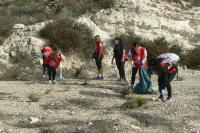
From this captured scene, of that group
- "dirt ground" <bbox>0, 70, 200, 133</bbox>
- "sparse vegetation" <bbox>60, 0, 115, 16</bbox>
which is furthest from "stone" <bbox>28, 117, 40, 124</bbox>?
"sparse vegetation" <bbox>60, 0, 115, 16</bbox>

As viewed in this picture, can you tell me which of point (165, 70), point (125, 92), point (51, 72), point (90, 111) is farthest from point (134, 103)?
point (51, 72)

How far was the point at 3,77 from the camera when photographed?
63.2 ft

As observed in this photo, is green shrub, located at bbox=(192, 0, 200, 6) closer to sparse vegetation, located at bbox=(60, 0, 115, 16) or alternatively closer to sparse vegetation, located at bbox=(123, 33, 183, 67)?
sparse vegetation, located at bbox=(60, 0, 115, 16)

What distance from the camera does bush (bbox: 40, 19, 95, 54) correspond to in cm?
2234

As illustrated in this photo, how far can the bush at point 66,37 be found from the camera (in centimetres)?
2234

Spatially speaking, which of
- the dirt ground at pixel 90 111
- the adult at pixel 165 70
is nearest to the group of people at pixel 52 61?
the dirt ground at pixel 90 111

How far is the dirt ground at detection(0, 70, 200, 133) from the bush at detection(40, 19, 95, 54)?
18.8 feet

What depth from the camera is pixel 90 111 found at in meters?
12.8

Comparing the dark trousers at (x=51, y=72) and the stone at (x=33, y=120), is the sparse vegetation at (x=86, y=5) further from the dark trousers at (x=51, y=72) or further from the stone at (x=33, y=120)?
the stone at (x=33, y=120)

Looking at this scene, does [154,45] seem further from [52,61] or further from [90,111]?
[90,111]

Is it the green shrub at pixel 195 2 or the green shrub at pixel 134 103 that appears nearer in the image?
the green shrub at pixel 134 103

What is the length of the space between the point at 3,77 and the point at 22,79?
786 millimetres

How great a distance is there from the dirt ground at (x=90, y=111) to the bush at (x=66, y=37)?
5737mm

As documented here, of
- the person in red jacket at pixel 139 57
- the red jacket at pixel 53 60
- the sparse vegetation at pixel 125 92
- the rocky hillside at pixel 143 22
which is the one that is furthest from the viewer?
the rocky hillside at pixel 143 22
